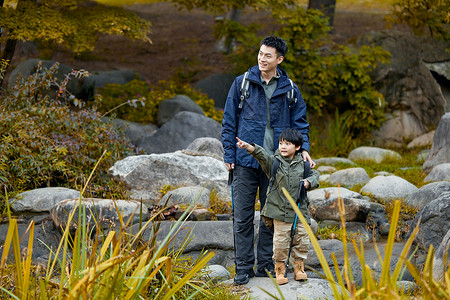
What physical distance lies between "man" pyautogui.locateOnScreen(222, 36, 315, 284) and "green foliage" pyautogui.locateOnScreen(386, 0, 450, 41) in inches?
315

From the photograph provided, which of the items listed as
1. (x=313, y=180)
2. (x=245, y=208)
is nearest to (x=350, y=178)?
(x=245, y=208)

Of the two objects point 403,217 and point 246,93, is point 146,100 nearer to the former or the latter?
point 403,217

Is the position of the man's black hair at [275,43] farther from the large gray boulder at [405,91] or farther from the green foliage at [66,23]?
the large gray boulder at [405,91]

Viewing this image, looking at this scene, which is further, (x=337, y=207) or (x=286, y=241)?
(x=337, y=207)

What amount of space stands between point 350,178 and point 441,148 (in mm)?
1824

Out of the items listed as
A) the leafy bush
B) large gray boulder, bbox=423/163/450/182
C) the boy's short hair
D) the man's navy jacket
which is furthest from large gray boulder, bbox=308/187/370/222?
the leafy bush

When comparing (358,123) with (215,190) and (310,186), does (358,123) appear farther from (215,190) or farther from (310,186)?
(310,186)

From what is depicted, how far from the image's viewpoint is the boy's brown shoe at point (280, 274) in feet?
12.7

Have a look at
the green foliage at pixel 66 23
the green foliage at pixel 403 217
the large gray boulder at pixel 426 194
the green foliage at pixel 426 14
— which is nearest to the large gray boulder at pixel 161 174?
the green foliage at pixel 403 217

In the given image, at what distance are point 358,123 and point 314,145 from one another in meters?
1.16

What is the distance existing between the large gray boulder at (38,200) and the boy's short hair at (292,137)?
3.25 meters

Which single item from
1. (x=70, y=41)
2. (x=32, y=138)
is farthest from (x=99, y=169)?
(x=70, y=41)

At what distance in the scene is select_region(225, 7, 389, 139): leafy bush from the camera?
10.8 m

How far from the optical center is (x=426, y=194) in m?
6.43
